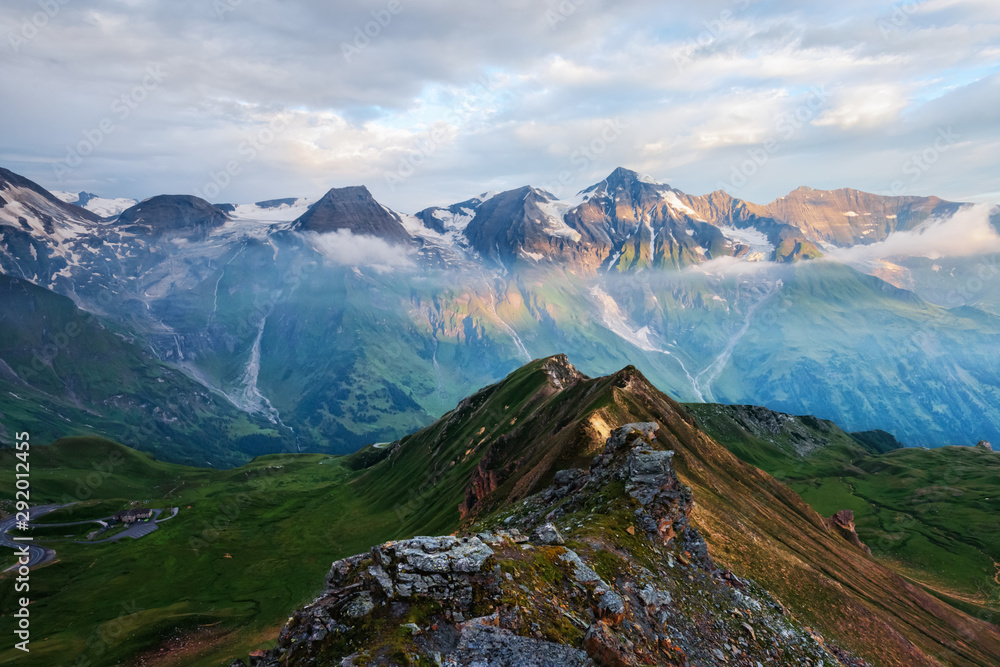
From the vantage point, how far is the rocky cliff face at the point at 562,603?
82.2 ft

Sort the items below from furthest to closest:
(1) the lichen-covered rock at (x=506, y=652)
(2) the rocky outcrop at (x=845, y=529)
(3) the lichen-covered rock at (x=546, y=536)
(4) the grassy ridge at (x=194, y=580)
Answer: (2) the rocky outcrop at (x=845, y=529) < (4) the grassy ridge at (x=194, y=580) < (3) the lichen-covered rock at (x=546, y=536) < (1) the lichen-covered rock at (x=506, y=652)

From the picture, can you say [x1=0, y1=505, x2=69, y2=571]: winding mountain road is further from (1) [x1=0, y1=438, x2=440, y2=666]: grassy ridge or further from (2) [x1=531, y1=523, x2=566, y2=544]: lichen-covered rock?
(2) [x1=531, y1=523, x2=566, y2=544]: lichen-covered rock

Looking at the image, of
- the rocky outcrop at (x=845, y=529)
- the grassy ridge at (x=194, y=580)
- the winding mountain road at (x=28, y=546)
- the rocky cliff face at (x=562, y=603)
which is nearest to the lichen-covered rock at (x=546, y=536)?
the rocky cliff face at (x=562, y=603)

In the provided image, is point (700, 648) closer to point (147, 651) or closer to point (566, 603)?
point (566, 603)

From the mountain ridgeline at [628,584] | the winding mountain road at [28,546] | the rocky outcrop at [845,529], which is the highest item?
the mountain ridgeline at [628,584]

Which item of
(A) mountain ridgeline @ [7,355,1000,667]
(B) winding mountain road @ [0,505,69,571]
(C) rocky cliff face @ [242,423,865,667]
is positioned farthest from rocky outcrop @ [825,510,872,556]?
(B) winding mountain road @ [0,505,69,571]

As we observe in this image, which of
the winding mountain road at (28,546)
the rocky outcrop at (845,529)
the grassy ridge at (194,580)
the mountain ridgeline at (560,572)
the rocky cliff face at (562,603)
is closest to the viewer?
the rocky cliff face at (562,603)

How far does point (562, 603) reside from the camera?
28875 mm

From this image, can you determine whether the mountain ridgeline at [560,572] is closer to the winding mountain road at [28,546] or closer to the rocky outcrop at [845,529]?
A: the rocky outcrop at [845,529]

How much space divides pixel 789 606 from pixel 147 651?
107m

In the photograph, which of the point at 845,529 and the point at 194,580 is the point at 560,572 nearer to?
the point at 845,529

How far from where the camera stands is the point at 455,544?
30.6m

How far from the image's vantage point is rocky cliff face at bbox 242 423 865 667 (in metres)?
25.0

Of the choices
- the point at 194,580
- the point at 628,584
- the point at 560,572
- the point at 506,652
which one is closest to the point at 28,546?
the point at 194,580
